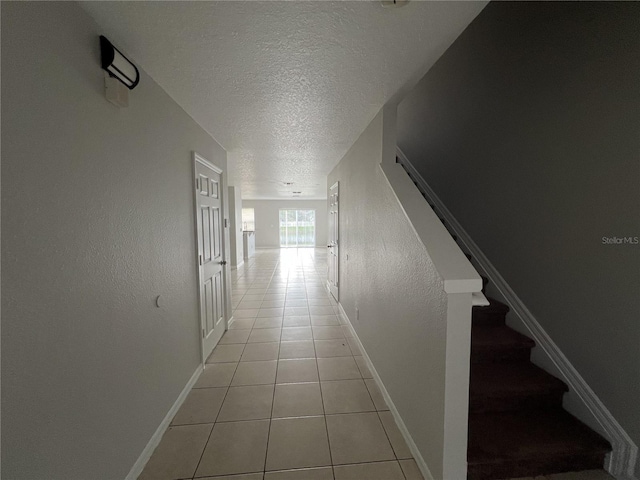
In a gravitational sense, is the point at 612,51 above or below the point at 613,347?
above

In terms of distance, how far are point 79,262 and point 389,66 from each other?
73.6 inches

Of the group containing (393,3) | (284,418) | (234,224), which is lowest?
(284,418)

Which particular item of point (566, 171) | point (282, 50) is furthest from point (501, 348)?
point (282, 50)

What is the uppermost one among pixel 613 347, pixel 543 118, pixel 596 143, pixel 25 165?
pixel 543 118

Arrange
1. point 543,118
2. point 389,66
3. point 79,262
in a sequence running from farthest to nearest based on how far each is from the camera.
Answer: point 543,118 < point 389,66 < point 79,262

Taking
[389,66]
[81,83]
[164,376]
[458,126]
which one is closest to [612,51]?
[389,66]

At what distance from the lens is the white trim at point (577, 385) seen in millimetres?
1366

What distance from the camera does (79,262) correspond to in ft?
3.60

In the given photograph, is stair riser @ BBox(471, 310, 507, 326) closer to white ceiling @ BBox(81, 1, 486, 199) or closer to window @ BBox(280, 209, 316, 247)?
white ceiling @ BBox(81, 1, 486, 199)

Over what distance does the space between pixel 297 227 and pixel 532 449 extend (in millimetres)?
11604

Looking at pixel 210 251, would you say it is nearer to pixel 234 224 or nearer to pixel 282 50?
pixel 282 50

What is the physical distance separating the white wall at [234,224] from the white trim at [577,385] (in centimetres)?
595

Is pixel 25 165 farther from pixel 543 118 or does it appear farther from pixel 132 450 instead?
pixel 543 118

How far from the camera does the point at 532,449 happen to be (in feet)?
4.66
